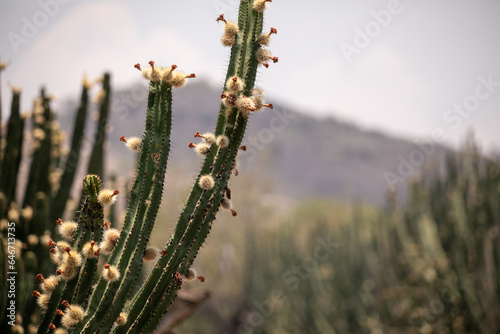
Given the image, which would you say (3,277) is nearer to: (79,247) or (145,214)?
(79,247)

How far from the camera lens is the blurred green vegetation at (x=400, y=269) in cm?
879

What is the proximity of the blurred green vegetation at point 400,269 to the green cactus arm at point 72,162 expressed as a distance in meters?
2.50

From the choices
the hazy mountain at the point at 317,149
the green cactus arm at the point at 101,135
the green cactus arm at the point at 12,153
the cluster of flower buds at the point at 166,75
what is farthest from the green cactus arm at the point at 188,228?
the hazy mountain at the point at 317,149

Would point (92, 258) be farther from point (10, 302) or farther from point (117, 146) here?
point (117, 146)

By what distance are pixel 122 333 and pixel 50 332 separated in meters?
0.32

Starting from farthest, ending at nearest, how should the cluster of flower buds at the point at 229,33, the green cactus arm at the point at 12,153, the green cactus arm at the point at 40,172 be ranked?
the green cactus arm at the point at 40,172
the green cactus arm at the point at 12,153
the cluster of flower buds at the point at 229,33

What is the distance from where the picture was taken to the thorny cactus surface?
188 centimetres

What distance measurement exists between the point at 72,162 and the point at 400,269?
10305 mm

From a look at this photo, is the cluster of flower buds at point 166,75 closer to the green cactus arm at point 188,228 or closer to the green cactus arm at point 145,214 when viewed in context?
the green cactus arm at point 145,214

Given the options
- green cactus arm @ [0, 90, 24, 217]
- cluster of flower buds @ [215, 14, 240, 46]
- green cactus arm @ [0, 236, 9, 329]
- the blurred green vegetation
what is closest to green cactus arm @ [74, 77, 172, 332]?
cluster of flower buds @ [215, 14, 240, 46]

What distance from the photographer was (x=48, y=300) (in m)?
2.00

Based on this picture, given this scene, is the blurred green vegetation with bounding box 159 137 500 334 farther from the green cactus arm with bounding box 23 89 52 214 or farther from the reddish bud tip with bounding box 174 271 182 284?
the reddish bud tip with bounding box 174 271 182 284

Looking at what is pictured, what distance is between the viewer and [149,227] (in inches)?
75.5

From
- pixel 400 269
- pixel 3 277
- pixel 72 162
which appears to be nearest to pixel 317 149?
pixel 400 269
